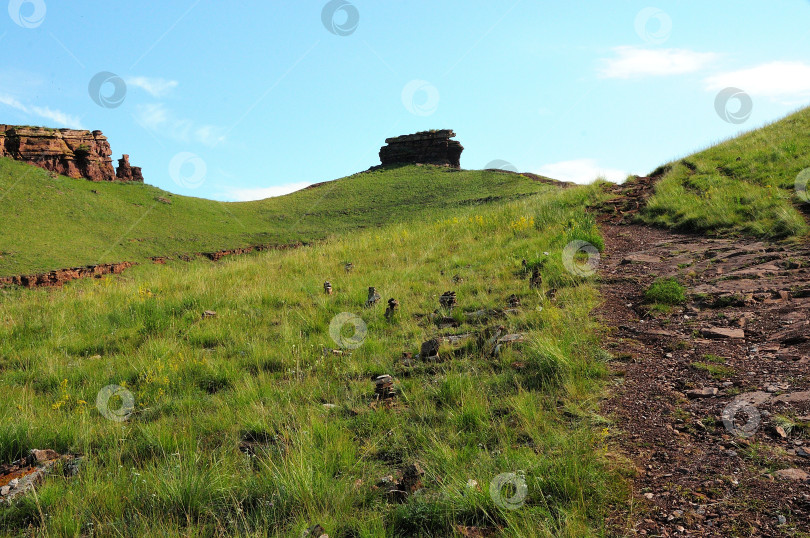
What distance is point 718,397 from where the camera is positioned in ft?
12.5

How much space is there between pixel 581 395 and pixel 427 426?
1.28 meters

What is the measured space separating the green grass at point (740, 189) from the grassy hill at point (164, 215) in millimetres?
10050

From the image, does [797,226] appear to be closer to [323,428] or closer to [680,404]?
[680,404]

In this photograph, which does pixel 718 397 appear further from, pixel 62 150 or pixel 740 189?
pixel 62 150

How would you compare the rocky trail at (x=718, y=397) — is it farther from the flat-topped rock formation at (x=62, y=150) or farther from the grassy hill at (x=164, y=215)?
the flat-topped rock formation at (x=62, y=150)

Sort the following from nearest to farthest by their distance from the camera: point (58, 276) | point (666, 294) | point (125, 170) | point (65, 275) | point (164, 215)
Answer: point (666, 294) < point (58, 276) < point (65, 275) < point (164, 215) < point (125, 170)

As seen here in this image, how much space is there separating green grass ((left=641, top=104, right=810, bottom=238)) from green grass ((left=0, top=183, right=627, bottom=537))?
428cm

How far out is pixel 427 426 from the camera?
3.77 meters

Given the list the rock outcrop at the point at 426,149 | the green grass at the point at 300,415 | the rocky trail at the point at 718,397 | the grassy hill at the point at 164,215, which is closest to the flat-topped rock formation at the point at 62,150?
the grassy hill at the point at 164,215

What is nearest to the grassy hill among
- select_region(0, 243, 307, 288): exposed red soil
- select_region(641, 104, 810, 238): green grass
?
select_region(0, 243, 307, 288): exposed red soil

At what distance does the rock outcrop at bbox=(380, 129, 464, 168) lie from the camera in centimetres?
4334

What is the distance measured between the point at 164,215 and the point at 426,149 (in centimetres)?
2511

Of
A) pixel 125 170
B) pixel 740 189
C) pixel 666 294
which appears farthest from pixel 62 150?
pixel 740 189

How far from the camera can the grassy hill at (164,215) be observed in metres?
18.1
